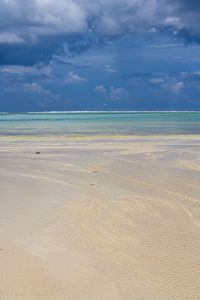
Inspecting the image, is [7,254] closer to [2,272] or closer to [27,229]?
[2,272]

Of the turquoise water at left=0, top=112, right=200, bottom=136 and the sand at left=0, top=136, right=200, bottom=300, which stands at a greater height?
the sand at left=0, top=136, right=200, bottom=300

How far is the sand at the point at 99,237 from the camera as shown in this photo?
17.0ft

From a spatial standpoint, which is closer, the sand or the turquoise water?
the sand

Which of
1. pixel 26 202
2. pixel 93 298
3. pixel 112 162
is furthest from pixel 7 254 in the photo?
pixel 112 162

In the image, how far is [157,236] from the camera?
7082mm

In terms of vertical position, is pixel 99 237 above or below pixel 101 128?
above

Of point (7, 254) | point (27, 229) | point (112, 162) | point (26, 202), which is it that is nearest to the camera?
point (7, 254)

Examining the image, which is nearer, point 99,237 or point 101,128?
point 99,237

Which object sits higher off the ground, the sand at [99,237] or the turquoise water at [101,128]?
the sand at [99,237]

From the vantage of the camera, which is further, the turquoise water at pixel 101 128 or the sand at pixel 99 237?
the turquoise water at pixel 101 128

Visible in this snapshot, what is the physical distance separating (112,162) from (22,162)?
347 cm

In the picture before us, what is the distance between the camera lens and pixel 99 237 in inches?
276

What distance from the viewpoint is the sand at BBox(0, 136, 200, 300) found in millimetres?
5180

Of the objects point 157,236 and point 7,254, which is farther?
point 157,236
